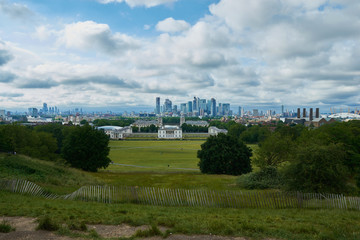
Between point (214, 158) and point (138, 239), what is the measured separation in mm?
32888

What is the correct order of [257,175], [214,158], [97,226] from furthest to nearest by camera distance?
[214,158]
[257,175]
[97,226]

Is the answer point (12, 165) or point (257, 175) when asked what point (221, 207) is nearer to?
A: point (257, 175)

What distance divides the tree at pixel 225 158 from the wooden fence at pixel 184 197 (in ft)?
79.1

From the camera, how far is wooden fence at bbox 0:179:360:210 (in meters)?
16.1

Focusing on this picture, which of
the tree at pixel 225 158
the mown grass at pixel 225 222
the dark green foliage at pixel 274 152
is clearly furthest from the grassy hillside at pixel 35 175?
the dark green foliage at pixel 274 152

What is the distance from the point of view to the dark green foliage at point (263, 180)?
84.2 feet

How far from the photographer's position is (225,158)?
1613 inches

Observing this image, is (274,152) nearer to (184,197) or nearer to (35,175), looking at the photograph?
(184,197)

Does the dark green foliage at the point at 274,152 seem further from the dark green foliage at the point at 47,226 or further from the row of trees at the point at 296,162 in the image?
the dark green foliage at the point at 47,226

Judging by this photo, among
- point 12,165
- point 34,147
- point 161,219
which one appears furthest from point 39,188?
point 34,147

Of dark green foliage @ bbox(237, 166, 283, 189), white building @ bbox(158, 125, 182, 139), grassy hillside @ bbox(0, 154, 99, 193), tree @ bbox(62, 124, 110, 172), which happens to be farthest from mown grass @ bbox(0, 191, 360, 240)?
white building @ bbox(158, 125, 182, 139)

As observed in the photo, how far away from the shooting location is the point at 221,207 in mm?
15883

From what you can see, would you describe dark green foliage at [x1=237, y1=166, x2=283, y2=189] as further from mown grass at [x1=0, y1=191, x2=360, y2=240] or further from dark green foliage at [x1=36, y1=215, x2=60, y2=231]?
dark green foliage at [x1=36, y1=215, x2=60, y2=231]

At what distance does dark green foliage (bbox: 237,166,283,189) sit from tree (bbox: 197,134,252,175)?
12992 mm
